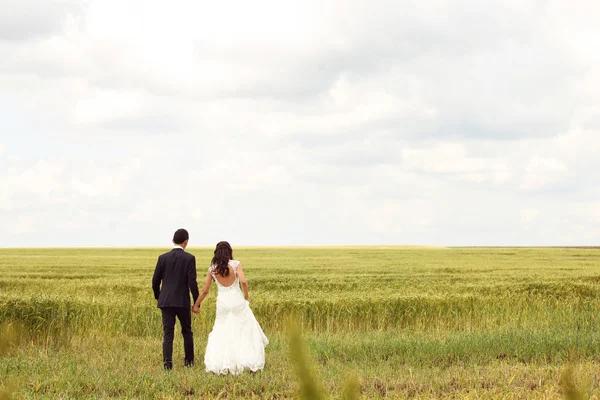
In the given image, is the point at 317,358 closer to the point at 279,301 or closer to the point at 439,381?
the point at 439,381

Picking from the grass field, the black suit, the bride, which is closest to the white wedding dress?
the bride

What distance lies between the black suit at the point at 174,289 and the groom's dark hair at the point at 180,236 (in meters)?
0.15

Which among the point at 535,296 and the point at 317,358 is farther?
the point at 535,296

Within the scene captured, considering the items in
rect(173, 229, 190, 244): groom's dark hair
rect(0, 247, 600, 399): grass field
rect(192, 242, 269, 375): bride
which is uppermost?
rect(173, 229, 190, 244): groom's dark hair

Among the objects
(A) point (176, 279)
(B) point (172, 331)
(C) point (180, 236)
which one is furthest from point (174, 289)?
(C) point (180, 236)

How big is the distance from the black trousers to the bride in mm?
276

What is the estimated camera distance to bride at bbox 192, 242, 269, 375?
1052 cm

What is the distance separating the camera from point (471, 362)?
36.2ft

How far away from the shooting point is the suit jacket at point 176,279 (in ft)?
35.8

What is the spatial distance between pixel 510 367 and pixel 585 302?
39.6 feet

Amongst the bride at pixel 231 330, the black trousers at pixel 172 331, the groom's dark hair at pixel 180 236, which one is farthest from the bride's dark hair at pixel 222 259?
the black trousers at pixel 172 331

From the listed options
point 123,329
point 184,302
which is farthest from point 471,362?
point 123,329

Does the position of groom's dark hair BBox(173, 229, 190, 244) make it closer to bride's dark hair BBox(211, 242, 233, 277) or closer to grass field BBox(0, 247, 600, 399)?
bride's dark hair BBox(211, 242, 233, 277)

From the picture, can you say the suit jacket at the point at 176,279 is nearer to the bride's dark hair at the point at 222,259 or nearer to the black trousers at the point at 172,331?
the black trousers at the point at 172,331
